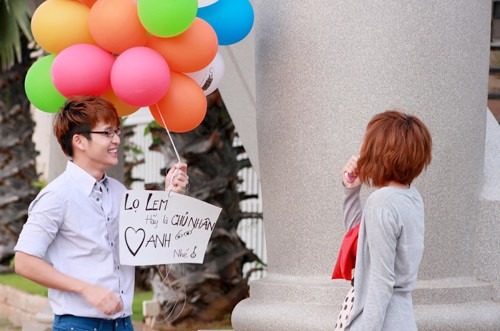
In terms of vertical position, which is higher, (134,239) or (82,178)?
(82,178)

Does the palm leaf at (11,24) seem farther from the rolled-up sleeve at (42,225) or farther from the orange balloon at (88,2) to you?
the rolled-up sleeve at (42,225)

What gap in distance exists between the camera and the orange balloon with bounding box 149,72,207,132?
14.6 feet

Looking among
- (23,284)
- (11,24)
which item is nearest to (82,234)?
(23,284)

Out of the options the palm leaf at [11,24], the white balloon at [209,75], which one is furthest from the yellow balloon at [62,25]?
the palm leaf at [11,24]

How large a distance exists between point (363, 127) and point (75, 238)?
1805 mm

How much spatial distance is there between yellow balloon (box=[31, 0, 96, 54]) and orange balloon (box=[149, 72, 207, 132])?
1.36 ft

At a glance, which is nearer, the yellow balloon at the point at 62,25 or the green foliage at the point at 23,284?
the yellow balloon at the point at 62,25

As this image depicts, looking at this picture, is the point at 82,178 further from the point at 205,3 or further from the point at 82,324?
the point at 205,3

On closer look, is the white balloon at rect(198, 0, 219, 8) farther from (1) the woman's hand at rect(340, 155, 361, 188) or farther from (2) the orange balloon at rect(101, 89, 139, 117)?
(1) the woman's hand at rect(340, 155, 361, 188)

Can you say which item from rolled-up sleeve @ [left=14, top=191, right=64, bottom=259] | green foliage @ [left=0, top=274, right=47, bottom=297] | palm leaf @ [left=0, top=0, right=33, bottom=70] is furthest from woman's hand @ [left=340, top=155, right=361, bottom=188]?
palm leaf @ [left=0, top=0, right=33, bottom=70]

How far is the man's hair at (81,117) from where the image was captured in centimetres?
372

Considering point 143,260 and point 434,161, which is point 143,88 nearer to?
point 143,260

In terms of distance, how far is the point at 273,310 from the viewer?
5.08 meters

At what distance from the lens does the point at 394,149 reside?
135 inches
